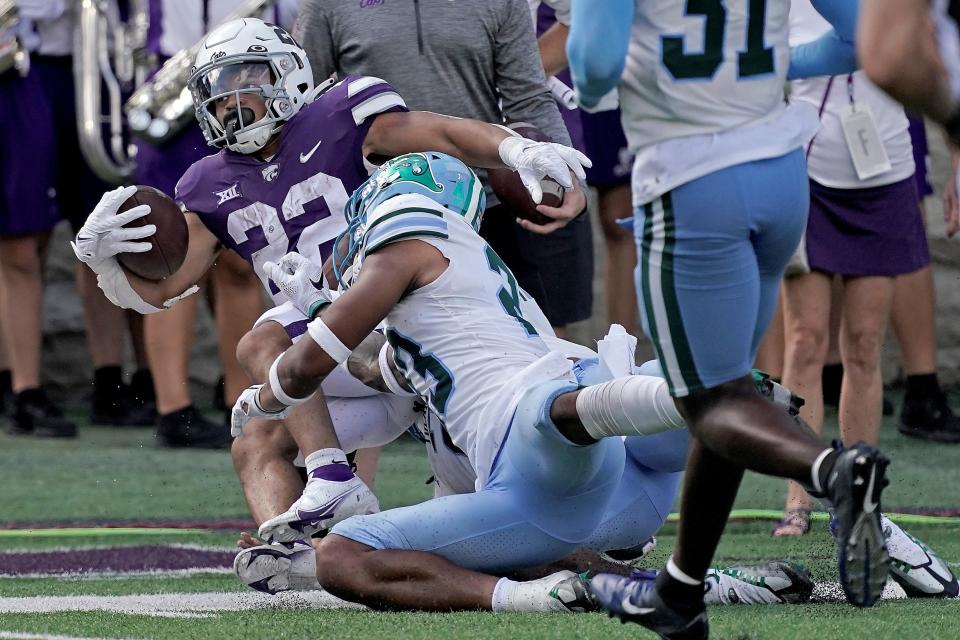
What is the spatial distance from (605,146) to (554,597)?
11.6ft

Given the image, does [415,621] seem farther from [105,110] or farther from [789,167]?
[105,110]

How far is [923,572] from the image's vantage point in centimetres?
368

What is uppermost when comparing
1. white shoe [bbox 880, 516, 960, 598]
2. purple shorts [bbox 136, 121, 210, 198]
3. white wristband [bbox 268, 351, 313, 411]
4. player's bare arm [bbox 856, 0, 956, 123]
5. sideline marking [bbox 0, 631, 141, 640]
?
player's bare arm [bbox 856, 0, 956, 123]

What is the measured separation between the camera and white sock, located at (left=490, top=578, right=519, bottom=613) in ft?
11.4

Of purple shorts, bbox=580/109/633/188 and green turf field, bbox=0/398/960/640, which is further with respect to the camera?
purple shorts, bbox=580/109/633/188

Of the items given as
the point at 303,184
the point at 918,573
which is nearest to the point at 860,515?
the point at 918,573

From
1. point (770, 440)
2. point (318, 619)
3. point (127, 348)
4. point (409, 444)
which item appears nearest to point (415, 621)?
point (318, 619)

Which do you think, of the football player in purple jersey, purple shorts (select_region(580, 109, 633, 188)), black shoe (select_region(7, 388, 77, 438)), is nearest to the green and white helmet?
the football player in purple jersey

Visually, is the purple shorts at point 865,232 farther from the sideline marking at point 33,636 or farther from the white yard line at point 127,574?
the sideline marking at point 33,636

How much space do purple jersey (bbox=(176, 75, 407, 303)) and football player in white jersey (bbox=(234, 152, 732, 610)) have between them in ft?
1.98

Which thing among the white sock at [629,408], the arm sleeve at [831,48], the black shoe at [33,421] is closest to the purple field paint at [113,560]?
the white sock at [629,408]

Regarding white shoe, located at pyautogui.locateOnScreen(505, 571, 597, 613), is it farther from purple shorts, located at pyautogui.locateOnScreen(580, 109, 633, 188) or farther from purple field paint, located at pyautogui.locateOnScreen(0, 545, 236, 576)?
purple shorts, located at pyautogui.locateOnScreen(580, 109, 633, 188)

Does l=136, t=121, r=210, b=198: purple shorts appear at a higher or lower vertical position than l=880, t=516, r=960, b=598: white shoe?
lower

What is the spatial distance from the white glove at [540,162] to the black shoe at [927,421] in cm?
316
